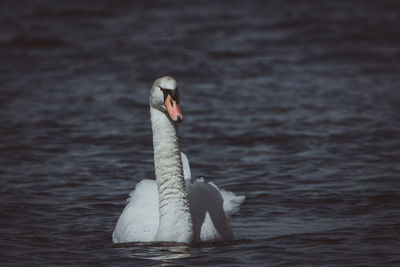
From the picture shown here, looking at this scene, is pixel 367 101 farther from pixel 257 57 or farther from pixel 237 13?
pixel 237 13

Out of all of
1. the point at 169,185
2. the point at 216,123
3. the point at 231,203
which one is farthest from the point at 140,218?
the point at 216,123

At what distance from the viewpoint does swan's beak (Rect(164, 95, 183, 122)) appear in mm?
7695

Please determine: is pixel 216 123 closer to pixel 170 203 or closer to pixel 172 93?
pixel 170 203

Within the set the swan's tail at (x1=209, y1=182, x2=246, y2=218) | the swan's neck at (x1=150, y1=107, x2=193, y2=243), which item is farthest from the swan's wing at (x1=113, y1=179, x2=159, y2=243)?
the swan's tail at (x1=209, y1=182, x2=246, y2=218)

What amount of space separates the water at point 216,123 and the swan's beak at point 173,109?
3.95 feet

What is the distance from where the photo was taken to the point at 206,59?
61.7 ft

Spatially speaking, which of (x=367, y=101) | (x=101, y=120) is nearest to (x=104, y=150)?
(x=101, y=120)

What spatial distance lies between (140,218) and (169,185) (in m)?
0.59

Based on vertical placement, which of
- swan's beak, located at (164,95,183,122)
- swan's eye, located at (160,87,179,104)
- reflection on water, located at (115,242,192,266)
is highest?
swan's eye, located at (160,87,179,104)

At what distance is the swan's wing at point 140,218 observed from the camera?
8.23m

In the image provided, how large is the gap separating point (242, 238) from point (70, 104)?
7562 mm

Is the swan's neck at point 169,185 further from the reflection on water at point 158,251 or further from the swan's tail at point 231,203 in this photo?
the swan's tail at point 231,203

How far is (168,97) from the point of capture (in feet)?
25.6

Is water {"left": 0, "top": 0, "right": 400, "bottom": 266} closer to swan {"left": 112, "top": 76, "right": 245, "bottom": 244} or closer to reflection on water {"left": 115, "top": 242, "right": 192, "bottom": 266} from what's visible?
reflection on water {"left": 115, "top": 242, "right": 192, "bottom": 266}
